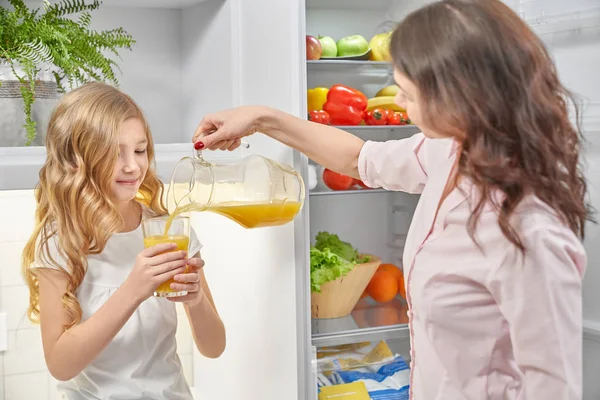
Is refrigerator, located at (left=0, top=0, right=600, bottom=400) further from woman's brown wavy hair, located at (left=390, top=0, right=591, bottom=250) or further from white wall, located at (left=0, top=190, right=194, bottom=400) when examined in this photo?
woman's brown wavy hair, located at (left=390, top=0, right=591, bottom=250)

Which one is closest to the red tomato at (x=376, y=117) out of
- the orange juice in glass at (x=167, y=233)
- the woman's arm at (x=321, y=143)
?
the woman's arm at (x=321, y=143)

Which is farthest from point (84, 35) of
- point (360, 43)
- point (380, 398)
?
point (380, 398)

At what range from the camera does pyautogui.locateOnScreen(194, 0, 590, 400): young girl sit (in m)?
1.08

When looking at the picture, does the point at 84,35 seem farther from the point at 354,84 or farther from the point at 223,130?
the point at 354,84

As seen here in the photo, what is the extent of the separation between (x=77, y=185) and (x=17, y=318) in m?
0.78

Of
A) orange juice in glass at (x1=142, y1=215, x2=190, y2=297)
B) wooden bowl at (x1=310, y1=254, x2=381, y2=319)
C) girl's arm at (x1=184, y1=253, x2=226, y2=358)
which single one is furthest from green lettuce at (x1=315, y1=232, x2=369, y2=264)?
orange juice in glass at (x1=142, y1=215, x2=190, y2=297)

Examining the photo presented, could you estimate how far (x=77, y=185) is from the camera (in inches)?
62.6

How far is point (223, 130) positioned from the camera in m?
1.67

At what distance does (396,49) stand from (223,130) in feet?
2.02

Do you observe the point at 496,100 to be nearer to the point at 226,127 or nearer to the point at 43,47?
the point at 226,127

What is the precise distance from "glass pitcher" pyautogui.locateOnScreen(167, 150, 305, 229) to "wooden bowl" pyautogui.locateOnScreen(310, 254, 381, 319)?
1.19 ft

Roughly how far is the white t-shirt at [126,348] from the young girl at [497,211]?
720 mm

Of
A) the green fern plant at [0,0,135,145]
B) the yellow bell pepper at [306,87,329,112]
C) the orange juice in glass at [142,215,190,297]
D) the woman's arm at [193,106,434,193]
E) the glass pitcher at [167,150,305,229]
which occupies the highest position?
the green fern plant at [0,0,135,145]

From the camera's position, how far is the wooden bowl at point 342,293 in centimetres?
198
